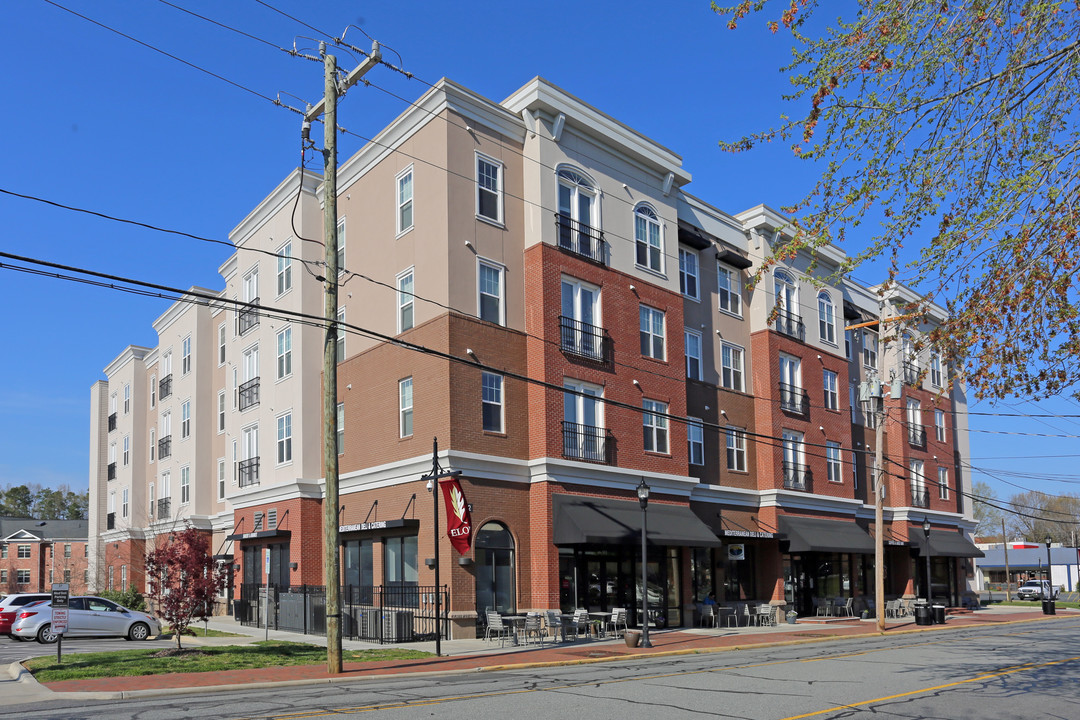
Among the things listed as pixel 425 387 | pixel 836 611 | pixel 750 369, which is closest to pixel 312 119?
pixel 425 387

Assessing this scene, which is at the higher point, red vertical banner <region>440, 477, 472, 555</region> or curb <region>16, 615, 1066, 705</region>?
red vertical banner <region>440, 477, 472, 555</region>

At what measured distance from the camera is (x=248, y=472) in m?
37.5

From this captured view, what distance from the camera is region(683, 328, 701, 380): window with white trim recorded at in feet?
119

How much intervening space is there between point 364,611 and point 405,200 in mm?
13018

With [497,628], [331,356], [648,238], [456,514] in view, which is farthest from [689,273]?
[331,356]

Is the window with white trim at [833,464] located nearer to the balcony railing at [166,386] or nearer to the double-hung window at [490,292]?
the double-hung window at [490,292]

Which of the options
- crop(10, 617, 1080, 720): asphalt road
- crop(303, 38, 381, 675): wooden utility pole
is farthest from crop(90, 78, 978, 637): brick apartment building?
crop(10, 617, 1080, 720): asphalt road

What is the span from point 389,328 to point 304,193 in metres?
8.71

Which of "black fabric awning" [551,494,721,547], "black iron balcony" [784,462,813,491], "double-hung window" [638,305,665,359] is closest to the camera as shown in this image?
"black fabric awning" [551,494,721,547]

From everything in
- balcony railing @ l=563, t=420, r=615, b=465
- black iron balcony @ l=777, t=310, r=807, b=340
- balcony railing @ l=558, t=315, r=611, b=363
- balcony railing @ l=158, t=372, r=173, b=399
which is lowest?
balcony railing @ l=563, t=420, r=615, b=465

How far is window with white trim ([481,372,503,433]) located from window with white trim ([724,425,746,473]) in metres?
12.7

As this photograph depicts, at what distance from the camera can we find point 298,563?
32.5 metres

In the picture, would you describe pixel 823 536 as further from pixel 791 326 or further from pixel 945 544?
pixel 945 544

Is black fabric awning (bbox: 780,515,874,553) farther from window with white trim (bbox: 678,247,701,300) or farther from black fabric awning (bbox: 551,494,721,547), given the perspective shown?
window with white trim (bbox: 678,247,701,300)
